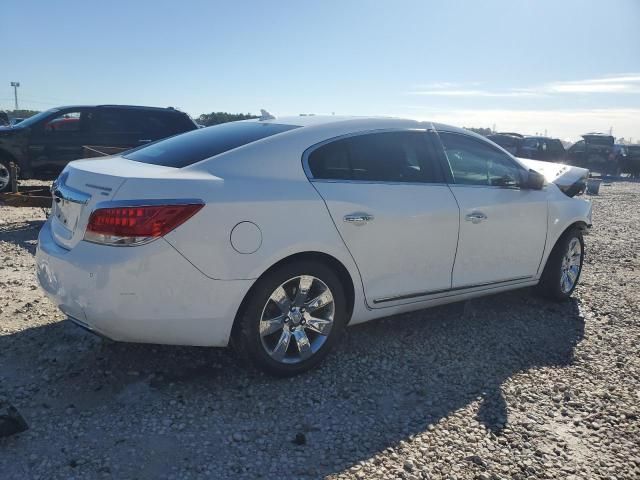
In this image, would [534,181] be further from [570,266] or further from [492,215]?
[570,266]

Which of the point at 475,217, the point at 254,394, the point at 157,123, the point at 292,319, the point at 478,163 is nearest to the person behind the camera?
the point at 254,394

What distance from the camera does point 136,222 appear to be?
303cm

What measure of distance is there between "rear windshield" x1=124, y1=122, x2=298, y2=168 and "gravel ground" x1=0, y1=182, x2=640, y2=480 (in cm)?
134

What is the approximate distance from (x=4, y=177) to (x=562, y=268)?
31.1 ft

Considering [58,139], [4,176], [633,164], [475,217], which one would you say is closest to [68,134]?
[58,139]

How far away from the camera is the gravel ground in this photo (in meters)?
2.82

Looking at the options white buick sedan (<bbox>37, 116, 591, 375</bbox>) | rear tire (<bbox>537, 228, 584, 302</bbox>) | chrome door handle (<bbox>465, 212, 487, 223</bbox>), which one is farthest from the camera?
rear tire (<bbox>537, 228, 584, 302</bbox>)

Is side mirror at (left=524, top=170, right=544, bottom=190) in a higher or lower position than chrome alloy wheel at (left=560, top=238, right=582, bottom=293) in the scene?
higher

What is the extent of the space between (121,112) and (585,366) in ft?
31.2

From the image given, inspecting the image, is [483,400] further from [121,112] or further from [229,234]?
[121,112]

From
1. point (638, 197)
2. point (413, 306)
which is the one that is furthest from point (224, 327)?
point (638, 197)

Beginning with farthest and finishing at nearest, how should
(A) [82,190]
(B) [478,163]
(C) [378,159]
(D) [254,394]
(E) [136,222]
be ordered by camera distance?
(B) [478,163]
(C) [378,159]
(D) [254,394]
(A) [82,190]
(E) [136,222]

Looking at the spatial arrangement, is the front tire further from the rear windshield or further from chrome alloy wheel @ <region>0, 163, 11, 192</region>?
chrome alloy wheel @ <region>0, 163, 11, 192</region>

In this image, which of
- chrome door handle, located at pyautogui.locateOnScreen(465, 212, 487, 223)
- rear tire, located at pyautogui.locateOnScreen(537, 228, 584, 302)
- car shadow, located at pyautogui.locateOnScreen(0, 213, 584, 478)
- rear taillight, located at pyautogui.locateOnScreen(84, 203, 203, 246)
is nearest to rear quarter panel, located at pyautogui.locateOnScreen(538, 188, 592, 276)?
rear tire, located at pyautogui.locateOnScreen(537, 228, 584, 302)
